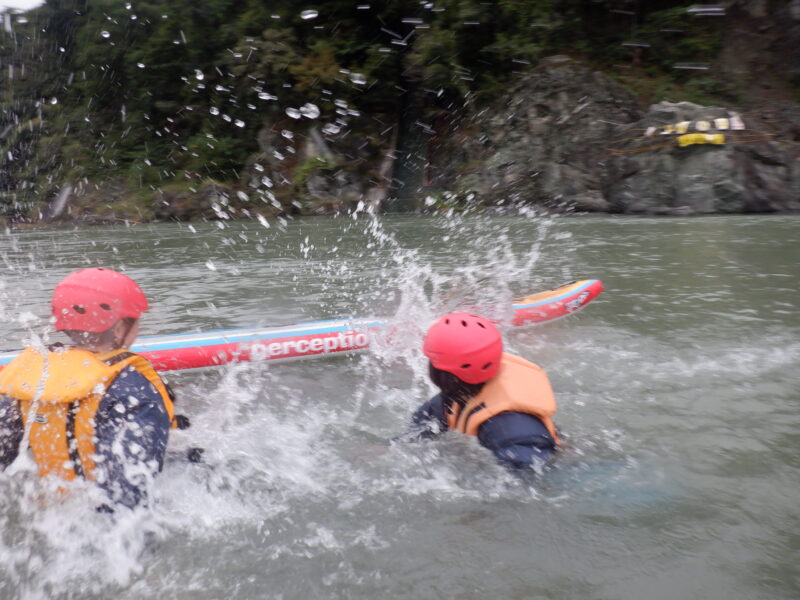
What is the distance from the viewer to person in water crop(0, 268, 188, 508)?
2.11m

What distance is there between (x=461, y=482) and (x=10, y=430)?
5.79 feet

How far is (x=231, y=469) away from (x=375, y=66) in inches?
707

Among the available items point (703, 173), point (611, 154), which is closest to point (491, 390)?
point (703, 173)

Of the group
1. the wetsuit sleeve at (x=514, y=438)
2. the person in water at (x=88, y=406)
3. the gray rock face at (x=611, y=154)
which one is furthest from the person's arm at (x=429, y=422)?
the gray rock face at (x=611, y=154)

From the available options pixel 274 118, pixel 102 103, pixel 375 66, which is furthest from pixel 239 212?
pixel 102 103

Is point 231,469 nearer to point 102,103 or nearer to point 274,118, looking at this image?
point 274,118

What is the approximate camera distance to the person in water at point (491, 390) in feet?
8.27

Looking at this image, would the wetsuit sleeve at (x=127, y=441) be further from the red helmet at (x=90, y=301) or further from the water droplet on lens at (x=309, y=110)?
the water droplet on lens at (x=309, y=110)

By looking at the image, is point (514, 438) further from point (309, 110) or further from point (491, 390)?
point (309, 110)

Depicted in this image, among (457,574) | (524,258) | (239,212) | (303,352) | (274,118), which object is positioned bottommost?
(239,212)

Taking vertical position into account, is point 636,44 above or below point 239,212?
above

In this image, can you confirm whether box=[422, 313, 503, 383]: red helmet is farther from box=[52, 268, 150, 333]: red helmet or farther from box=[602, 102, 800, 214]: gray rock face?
box=[602, 102, 800, 214]: gray rock face

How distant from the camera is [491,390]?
2.58 m

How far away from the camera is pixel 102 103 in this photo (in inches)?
969
